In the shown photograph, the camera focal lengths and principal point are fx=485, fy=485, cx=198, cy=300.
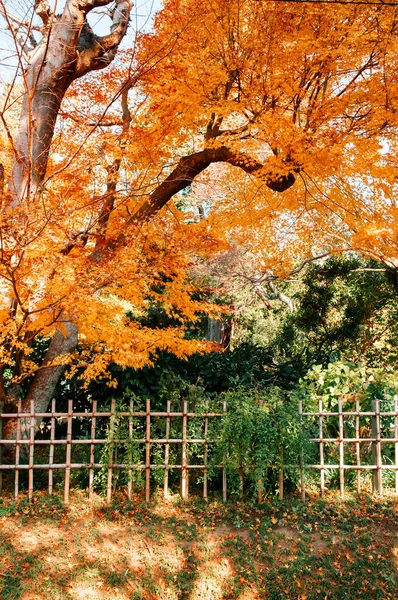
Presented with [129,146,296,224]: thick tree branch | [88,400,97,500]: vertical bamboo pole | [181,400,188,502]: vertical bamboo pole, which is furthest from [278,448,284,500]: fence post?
[129,146,296,224]: thick tree branch

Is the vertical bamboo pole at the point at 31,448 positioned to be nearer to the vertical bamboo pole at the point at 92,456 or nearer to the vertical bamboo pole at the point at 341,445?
the vertical bamboo pole at the point at 92,456

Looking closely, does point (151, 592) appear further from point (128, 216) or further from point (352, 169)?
point (352, 169)

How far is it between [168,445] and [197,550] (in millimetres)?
1344

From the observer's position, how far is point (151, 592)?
4.09m

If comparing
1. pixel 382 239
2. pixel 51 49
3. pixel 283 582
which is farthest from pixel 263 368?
pixel 51 49

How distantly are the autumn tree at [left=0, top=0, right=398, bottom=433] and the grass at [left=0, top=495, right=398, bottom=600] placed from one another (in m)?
1.63

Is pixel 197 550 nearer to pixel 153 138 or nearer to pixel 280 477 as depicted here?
pixel 280 477

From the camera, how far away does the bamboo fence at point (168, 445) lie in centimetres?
554

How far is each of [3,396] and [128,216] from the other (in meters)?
2.96

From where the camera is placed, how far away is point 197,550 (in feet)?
15.0

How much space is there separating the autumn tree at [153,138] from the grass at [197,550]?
64.2 inches

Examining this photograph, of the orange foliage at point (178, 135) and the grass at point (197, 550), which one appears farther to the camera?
the orange foliage at point (178, 135)

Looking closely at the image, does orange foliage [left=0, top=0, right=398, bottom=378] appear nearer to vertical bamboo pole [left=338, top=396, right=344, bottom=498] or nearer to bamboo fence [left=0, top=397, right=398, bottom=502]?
bamboo fence [left=0, top=397, right=398, bottom=502]

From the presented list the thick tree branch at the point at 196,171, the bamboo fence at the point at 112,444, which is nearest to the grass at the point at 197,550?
the bamboo fence at the point at 112,444
